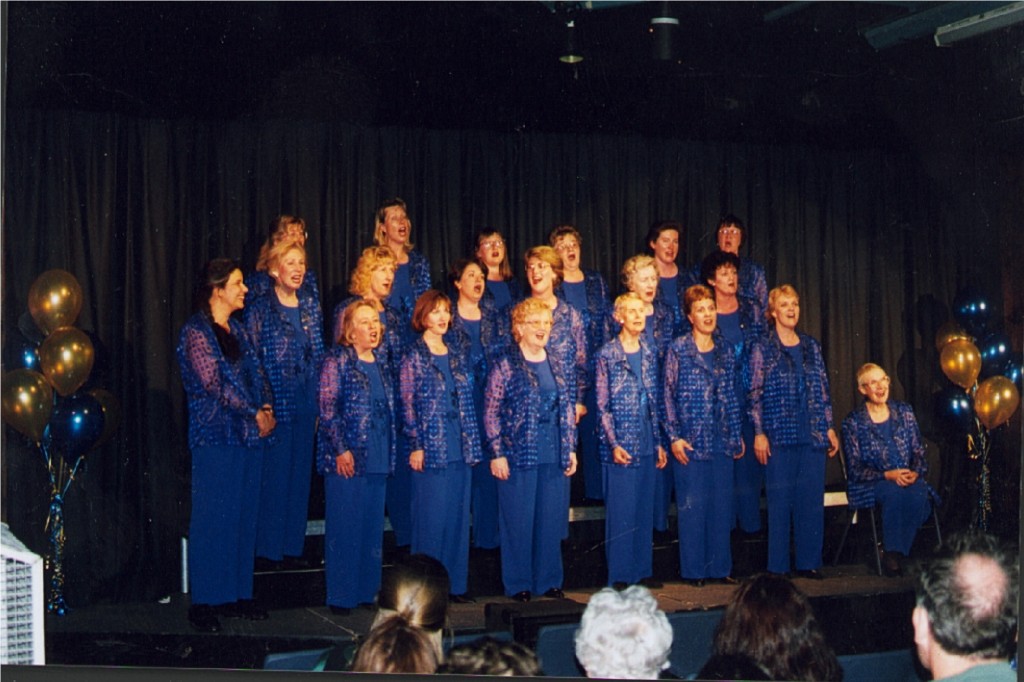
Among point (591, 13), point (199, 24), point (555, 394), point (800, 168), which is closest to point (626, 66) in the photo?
point (591, 13)

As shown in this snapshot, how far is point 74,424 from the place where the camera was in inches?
184

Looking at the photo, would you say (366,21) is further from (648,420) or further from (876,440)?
(876,440)

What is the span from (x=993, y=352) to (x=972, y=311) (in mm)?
209

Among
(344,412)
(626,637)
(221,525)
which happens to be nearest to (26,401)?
(221,525)

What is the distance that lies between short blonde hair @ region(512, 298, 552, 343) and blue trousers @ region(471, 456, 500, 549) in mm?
615

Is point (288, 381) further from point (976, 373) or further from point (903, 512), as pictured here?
point (976, 373)

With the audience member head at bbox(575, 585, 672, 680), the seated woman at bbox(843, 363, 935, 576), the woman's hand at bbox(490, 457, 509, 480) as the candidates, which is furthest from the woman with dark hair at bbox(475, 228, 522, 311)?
the audience member head at bbox(575, 585, 672, 680)

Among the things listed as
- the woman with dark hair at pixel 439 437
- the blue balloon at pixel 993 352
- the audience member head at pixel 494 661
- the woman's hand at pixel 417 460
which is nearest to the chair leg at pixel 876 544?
the blue balloon at pixel 993 352

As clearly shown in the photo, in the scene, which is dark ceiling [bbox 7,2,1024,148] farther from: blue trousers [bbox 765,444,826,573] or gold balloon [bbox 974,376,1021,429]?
blue trousers [bbox 765,444,826,573]

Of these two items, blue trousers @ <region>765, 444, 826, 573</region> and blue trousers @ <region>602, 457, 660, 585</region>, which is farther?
blue trousers @ <region>765, 444, 826, 573</region>

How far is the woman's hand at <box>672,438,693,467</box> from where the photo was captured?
17.4ft

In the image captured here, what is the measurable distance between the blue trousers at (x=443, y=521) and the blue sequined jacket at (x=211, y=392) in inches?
26.9

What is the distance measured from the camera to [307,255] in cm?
545

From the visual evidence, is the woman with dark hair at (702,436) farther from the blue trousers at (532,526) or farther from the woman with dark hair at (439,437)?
the woman with dark hair at (439,437)
